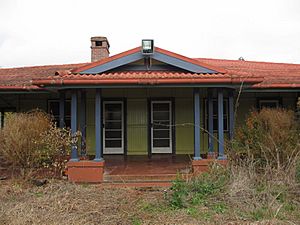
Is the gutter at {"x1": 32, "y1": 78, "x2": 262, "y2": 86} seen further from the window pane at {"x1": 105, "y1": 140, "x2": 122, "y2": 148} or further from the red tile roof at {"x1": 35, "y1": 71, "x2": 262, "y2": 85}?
the window pane at {"x1": 105, "y1": 140, "x2": 122, "y2": 148}

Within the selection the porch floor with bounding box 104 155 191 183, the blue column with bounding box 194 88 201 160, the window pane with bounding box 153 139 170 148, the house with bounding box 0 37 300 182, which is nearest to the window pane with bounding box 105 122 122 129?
the house with bounding box 0 37 300 182

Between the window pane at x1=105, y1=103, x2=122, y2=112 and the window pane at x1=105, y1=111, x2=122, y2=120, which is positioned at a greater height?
the window pane at x1=105, y1=103, x2=122, y2=112

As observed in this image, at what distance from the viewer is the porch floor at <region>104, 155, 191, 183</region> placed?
8.21m

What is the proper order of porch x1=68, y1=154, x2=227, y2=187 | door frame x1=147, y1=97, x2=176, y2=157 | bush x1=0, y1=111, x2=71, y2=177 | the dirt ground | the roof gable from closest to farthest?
the dirt ground → bush x1=0, y1=111, x2=71, y2=177 → porch x1=68, y1=154, x2=227, y2=187 → the roof gable → door frame x1=147, y1=97, x2=176, y2=157

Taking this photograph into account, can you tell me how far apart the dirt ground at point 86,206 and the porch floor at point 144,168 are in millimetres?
608

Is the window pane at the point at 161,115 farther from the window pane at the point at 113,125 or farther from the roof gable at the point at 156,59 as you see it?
the roof gable at the point at 156,59

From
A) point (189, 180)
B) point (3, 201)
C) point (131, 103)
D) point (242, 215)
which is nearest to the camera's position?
point (242, 215)

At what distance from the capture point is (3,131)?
7805 mm

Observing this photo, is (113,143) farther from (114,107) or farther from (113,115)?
(114,107)

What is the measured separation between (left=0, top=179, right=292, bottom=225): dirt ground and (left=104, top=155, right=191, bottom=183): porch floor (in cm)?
61

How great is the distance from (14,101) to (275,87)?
30.0 ft

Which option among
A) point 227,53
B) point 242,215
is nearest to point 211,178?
point 242,215

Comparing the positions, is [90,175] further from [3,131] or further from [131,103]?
[131,103]

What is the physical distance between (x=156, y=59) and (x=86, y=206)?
4952 millimetres
